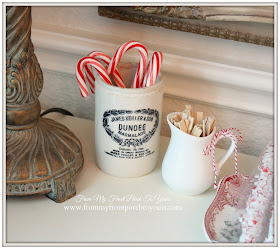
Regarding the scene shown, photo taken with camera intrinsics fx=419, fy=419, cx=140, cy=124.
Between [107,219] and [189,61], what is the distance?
289 millimetres

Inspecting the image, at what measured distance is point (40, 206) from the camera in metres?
0.56

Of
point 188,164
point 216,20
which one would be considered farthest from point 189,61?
point 188,164

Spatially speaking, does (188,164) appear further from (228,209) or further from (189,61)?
(189,61)

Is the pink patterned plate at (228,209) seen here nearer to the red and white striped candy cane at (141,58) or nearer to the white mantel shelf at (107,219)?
the white mantel shelf at (107,219)

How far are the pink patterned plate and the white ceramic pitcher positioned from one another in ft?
0.09

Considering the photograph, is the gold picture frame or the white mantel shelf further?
the gold picture frame

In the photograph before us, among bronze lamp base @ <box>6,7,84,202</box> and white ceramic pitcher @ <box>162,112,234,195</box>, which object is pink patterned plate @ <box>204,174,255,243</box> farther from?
bronze lamp base @ <box>6,7,84,202</box>

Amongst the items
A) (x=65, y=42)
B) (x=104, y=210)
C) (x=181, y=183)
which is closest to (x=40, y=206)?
(x=104, y=210)

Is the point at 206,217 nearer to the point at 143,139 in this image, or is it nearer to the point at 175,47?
the point at 143,139

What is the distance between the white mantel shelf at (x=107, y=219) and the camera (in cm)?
52

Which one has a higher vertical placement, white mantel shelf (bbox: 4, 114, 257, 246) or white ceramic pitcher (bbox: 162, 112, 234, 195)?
white ceramic pitcher (bbox: 162, 112, 234, 195)

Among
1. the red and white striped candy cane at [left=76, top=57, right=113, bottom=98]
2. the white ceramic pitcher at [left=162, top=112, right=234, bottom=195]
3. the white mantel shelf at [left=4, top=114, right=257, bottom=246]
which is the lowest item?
the white mantel shelf at [left=4, top=114, right=257, bottom=246]

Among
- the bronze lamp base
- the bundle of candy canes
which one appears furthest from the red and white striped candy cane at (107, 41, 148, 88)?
the bronze lamp base

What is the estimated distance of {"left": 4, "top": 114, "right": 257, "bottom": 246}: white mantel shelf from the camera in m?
0.52
